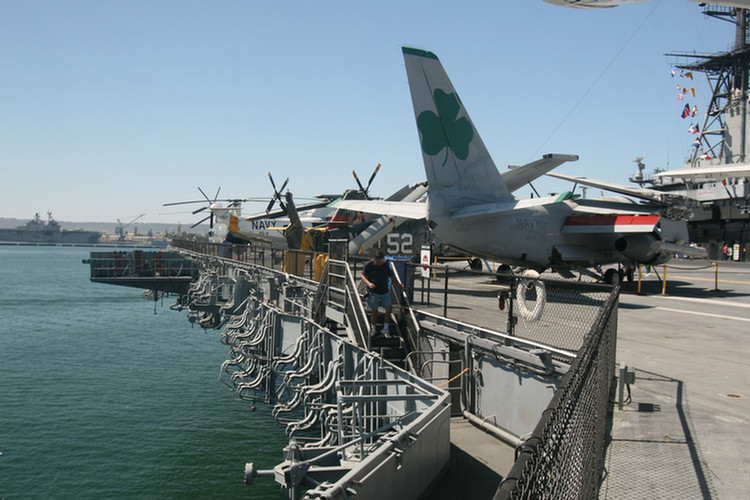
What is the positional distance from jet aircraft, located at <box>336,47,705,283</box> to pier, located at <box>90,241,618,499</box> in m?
4.62

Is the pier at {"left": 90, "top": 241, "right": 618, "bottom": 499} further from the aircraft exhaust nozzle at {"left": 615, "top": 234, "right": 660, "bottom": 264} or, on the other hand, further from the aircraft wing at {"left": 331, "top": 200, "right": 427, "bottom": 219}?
the aircraft exhaust nozzle at {"left": 615, "top": 234, "right": 660, "bottom": 264}

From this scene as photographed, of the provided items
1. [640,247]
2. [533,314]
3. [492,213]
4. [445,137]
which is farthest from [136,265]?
[533,314]

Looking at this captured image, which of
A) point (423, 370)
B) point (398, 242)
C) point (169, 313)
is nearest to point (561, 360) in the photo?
point (423, 370)

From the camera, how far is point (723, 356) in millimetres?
11727

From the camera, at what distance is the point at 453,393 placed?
11172mm

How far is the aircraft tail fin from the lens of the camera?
2033 cm

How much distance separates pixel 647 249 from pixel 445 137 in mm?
10728

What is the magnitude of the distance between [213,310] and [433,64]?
19.8m

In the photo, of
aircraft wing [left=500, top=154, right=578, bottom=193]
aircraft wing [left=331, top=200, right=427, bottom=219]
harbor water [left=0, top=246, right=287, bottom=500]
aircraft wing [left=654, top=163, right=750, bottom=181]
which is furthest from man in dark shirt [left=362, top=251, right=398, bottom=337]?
aircraft wing [left=500, top=154, right=578, bottom=193]

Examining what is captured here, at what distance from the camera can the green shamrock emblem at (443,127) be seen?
20.7 m

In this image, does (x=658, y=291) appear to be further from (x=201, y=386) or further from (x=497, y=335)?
(x=201, y=386)

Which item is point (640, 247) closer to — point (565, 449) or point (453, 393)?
point (453, 393)

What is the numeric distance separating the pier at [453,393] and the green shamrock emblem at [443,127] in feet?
19.5

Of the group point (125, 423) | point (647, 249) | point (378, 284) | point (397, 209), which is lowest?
point (125, 423)
